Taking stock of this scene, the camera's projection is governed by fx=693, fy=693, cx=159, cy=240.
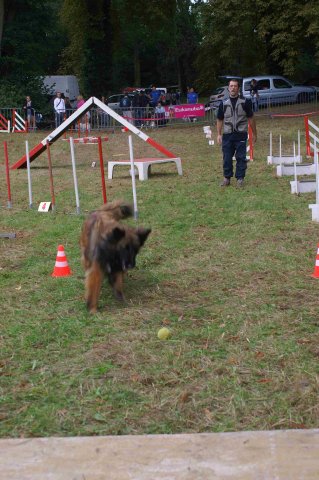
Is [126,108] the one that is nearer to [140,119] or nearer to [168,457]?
[140,119]

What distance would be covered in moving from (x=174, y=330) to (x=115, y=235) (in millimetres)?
933

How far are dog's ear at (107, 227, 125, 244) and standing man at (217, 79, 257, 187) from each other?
6.61 m

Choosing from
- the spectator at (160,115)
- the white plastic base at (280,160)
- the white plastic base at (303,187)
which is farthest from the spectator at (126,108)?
the white plastic base at (303,187)

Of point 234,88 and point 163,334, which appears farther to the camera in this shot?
point 234,88

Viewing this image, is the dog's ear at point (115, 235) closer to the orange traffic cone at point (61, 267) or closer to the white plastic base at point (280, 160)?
the orange traffic cone at point (61, 267)

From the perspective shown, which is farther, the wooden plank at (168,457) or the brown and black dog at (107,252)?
the brown and black dog at (107,252)

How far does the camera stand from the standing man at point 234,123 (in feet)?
38.9

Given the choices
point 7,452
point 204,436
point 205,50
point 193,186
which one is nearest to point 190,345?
point 204,436

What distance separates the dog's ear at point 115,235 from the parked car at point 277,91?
2822 centimetres

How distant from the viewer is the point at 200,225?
9.67 meters

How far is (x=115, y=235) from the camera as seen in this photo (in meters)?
5.75

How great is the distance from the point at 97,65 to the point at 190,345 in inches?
1235

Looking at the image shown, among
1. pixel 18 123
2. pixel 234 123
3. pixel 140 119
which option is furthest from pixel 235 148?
pixel 18 123

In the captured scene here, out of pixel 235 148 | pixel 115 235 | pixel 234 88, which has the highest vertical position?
pixel 234 88
